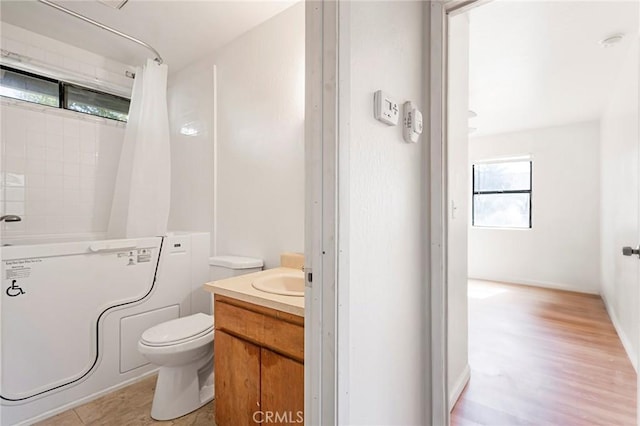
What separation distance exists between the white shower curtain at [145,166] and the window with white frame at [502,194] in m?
4.62

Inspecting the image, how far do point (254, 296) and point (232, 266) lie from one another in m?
0.86

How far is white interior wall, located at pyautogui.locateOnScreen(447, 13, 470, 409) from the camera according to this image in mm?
1664

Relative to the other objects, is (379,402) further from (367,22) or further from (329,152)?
(367,22)

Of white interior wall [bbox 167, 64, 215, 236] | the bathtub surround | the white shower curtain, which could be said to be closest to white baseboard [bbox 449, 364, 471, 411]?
the bathtub surround

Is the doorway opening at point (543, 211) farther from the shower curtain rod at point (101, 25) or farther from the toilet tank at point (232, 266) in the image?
the shower curtain rod at point (101, 25)

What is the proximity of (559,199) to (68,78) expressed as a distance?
5.71 m

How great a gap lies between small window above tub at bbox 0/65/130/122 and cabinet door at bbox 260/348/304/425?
8.75 feet

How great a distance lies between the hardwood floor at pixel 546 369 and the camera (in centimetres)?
169

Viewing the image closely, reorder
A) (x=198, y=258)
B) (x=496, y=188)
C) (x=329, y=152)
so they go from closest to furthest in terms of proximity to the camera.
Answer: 1. (x=329, y=152)
2. (x=198, y=258)
3. (x=496, y=188)

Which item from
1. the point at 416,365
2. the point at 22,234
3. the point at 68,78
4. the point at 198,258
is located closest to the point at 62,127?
the point at 68,78

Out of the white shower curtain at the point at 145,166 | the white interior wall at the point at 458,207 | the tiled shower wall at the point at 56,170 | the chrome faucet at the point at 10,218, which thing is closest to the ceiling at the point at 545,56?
the white interior wall at the point at 458,207

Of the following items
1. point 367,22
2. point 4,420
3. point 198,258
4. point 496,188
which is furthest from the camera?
point 496,188

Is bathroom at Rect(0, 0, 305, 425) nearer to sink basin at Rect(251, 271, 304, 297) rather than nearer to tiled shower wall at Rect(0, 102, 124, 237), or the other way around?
tiled shower wall at Rect(0, 102, 124, 237)

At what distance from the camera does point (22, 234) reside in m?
2.31
